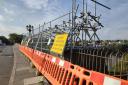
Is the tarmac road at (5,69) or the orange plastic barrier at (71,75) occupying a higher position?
the orange plastic barrier at (71,75)

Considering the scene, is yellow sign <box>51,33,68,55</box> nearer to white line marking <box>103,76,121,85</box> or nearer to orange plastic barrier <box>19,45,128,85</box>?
orange plastic barrier <box>19,45,128,85</box>

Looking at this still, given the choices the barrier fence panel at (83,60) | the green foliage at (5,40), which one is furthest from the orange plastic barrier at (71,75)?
the green foliage at (5,40)

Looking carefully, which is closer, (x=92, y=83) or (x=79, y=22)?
(x=92, y=83)

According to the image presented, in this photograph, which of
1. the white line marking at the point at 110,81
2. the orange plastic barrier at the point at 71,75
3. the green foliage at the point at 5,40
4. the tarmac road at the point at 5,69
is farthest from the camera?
the green foliage at the point at 5,40

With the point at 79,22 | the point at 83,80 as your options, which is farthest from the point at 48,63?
the point at 83,80

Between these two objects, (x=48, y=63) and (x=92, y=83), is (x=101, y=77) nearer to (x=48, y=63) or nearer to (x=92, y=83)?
(x=92, y=83)

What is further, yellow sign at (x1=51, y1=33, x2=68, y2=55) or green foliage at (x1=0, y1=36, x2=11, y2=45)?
green foliage at (x1=0, y1=36, x2=11, y2=45)

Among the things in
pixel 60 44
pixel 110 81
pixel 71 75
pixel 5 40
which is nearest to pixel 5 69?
pixel 60 44

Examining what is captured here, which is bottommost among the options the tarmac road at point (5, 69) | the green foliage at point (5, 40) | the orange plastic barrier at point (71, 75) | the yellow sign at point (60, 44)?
the tarmac road at point (5, 69)

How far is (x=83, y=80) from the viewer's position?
19.4 feet

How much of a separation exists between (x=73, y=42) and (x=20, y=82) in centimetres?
251

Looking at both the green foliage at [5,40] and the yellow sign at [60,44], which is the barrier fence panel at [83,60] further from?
the green foliage at [5,40]

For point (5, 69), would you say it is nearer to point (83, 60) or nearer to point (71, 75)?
point (83, 60)

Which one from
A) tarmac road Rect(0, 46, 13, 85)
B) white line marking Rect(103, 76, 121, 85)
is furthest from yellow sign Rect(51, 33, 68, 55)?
white line marking Rect(103, 76, 121, 85)
